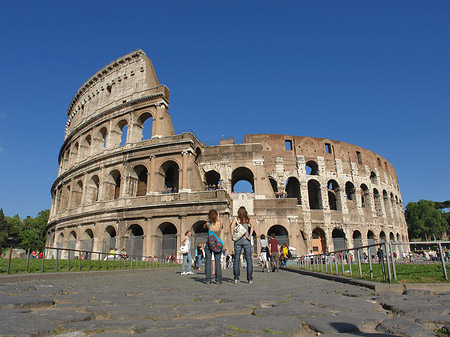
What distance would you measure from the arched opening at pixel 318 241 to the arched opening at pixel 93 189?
19.4m

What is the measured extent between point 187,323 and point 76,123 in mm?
33984

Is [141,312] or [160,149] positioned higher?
[160,149]

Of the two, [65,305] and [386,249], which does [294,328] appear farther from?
[386,249]

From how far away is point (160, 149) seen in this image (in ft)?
74.7

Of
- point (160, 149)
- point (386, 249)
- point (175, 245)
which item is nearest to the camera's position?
point (386, 249)

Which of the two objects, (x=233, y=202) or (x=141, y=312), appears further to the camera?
(x=233, y=202)

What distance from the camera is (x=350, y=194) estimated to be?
29734mm

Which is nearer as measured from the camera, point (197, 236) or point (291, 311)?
point (291, 311)

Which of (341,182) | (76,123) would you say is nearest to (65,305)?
(341,182)

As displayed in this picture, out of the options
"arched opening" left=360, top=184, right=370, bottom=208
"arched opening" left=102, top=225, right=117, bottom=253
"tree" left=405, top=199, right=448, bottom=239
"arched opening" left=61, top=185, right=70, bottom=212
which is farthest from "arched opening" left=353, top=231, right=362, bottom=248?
"tree" left=405, top=199, right=448, bottom=239

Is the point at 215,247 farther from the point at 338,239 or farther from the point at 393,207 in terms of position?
the point at 393,207

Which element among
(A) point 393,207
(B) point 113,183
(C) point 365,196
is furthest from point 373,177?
(B) point 113,183

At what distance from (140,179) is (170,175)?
8.24 ft

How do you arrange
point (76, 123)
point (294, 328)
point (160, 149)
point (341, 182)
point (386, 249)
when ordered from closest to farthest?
1. point (294, 328)
2. point (386, 249)
3. point (160, 149)
4. point (341, 182)
5. point (76, 123)
